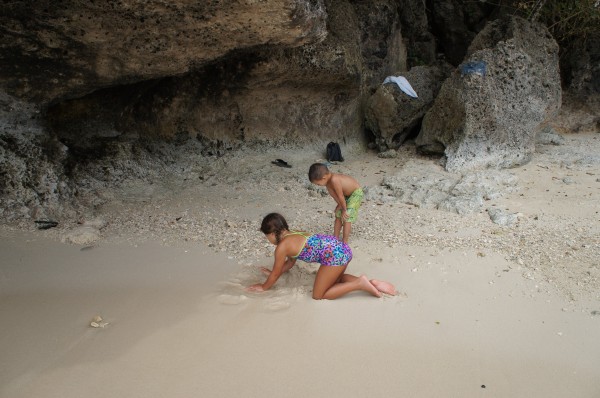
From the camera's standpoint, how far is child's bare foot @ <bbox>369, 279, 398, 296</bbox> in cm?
317

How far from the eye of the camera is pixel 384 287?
3.19 metres

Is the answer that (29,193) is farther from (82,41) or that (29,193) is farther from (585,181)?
(585,181)

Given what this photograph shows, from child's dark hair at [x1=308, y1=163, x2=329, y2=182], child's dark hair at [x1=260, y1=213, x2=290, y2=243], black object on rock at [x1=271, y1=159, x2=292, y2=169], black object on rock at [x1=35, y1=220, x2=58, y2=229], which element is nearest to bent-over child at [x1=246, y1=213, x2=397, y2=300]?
child's dark hair at [x1=260, y1=213, x2=290, y2=243]

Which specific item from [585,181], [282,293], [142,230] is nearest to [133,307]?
[282,293]

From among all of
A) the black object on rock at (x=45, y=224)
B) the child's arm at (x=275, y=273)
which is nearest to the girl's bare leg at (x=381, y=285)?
the child's arm at (x=275, y=273)

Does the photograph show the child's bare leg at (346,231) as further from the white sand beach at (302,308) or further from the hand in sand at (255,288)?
the hand in sand at (255,288)

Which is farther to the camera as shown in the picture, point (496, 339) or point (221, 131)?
point (221, 131)

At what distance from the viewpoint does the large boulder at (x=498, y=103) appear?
5.78 m

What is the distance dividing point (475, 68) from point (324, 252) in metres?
3.83

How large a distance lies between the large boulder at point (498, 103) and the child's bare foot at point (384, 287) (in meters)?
2.89

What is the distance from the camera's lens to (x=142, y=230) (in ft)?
13.9

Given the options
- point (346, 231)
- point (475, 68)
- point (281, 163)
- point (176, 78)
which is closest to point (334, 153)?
point (281, 163)

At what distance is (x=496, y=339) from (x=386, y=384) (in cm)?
77

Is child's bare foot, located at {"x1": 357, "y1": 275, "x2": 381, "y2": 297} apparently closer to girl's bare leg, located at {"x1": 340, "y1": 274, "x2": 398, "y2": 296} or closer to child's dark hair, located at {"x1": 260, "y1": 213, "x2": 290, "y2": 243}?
girl's bare leg, located at {"x1": 340, "y1": 274, "x2": 398, "y2": 296}
